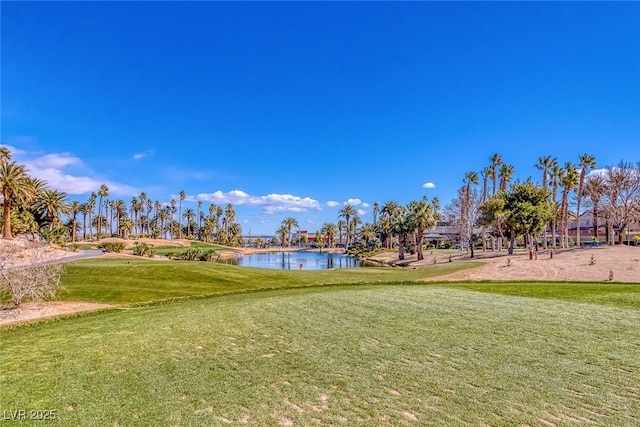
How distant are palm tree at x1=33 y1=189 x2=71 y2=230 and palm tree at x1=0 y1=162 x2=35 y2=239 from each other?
1580cm

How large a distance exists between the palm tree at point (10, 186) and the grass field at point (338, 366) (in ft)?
137

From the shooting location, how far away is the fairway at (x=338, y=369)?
17.6ft

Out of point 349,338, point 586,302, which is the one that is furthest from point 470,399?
point 586,302

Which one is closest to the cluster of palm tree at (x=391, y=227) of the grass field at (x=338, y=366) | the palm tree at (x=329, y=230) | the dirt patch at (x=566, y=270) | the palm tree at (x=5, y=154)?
the palm tree at (x=329, y=230)

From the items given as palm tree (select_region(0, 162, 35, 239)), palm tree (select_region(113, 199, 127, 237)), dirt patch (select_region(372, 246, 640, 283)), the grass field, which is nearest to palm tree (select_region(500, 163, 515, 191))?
dirt patch (select_region(372, 246, 640, 283))

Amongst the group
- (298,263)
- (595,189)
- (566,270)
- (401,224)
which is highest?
(595,189)

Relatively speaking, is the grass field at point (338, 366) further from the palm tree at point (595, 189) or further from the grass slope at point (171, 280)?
the palm tree at point (595, 189)


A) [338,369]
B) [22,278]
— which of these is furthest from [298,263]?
[338,369]

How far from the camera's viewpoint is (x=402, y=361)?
753 centimetres

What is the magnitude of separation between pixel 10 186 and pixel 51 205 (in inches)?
785

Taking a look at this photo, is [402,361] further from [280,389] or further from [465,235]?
[465,235]

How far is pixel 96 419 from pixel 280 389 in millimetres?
2805

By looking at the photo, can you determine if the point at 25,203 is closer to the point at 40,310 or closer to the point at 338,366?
the point at 40,310

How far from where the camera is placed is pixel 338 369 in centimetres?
716
